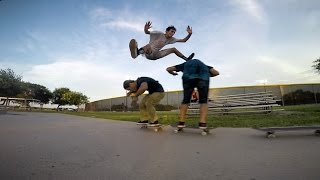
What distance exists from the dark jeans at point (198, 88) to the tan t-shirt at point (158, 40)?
53.1 inches

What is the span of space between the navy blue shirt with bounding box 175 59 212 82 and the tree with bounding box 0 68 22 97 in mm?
53605

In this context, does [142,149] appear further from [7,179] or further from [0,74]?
[0,74]

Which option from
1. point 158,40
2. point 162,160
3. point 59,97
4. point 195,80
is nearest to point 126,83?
point 158,40

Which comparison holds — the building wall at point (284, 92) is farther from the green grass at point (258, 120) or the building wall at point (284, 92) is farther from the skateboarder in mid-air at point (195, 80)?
the skateboarder in mid-air at point (195, 80)

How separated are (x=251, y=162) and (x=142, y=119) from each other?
4.00m

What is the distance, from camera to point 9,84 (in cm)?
5147

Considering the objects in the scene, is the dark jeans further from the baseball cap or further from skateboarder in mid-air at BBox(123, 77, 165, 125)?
the baseball cap

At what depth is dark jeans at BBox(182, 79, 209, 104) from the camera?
A: 5.07 meters

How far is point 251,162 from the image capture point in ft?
7.91

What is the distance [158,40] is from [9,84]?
53.8 metres

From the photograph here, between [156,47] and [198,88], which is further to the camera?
[156,47]

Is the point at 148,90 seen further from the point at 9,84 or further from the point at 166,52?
→ the point at 9,84

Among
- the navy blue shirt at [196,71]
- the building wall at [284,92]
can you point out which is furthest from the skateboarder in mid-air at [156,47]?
the building wall at [284,92]

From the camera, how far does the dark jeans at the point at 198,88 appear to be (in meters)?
5.07
